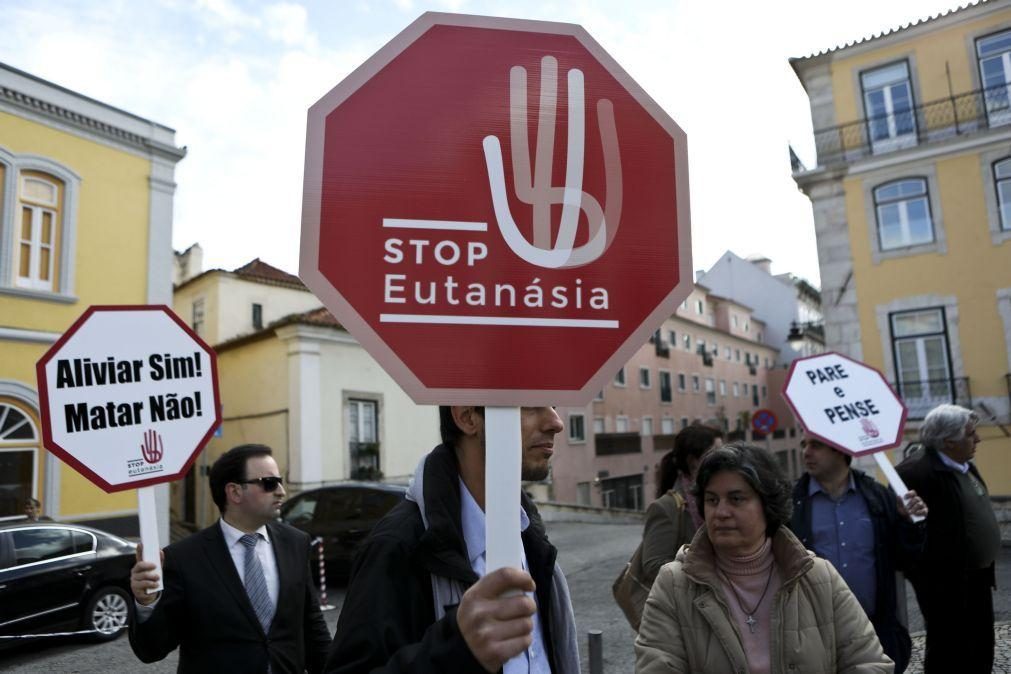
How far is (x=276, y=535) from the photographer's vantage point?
3.34m

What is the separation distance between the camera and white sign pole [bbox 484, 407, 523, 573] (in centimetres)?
106

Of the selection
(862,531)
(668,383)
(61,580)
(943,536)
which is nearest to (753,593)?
(862,531)

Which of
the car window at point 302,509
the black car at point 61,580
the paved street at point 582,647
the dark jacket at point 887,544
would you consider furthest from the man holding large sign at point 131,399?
the car window at point 302,509

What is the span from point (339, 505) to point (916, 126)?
1660 centimetres

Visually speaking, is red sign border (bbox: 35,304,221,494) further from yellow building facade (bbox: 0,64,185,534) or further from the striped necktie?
yellow building facade (bbox: 0,64,185,534)

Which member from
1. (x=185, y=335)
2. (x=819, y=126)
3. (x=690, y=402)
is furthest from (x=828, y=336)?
(x=690, y=402)

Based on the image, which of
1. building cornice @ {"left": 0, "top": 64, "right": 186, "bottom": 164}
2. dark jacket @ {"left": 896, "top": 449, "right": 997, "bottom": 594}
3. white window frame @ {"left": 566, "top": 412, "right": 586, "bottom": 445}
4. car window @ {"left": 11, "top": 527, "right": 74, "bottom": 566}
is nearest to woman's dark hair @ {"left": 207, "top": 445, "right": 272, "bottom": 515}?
dark jacket @ {"left": 896, "top": 449, "right": 997, "bottom": 594}

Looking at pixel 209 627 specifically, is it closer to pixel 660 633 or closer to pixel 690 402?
pixel 660 633

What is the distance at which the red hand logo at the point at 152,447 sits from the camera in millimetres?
3010

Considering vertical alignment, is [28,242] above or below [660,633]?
above

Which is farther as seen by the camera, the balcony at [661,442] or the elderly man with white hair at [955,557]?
the balcony at [661,442]

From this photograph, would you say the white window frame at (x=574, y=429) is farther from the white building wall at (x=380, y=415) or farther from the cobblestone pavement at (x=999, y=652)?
the cobblestone pavement at (x=999, y=652)

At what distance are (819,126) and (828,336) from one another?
5.68 meters

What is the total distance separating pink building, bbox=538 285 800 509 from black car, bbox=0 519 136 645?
61.6ft
